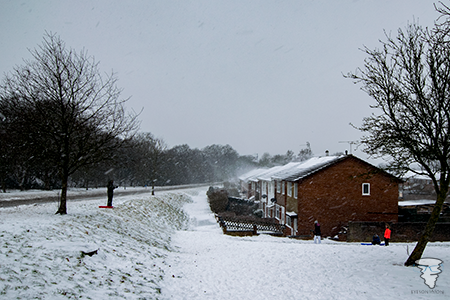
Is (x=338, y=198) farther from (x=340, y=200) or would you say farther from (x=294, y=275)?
(x=294, y=275)

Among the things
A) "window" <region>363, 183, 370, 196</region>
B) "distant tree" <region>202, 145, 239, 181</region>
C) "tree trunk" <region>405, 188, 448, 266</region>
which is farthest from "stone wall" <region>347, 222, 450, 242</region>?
"distant tree" <region>202, 145, 239, 181</region>

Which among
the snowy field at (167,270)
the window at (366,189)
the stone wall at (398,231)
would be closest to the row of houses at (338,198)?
the window at (366,189)

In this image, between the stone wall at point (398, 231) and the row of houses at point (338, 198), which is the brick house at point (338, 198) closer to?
the row of houses at point (338, 198)

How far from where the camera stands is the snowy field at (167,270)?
6129 millimetres

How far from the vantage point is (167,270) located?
29.5 ft

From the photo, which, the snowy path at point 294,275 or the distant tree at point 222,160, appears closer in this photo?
the snowy path at point 294,275

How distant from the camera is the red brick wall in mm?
23812

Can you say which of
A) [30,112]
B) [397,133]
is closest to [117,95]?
[30,112]

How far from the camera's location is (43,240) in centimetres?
777

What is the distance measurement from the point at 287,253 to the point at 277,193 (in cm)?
1906

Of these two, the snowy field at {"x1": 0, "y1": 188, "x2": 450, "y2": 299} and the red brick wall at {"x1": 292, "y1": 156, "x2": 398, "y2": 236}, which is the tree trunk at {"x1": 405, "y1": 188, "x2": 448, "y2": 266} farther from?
the red brick wall at {"x1": 292, "y1": 156, "x2": 398, "y2": 236}

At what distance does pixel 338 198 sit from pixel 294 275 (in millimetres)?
16956

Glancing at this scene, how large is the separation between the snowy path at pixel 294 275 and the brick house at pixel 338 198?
11.0m

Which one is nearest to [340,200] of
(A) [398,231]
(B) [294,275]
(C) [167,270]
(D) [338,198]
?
(D) [338,198]
